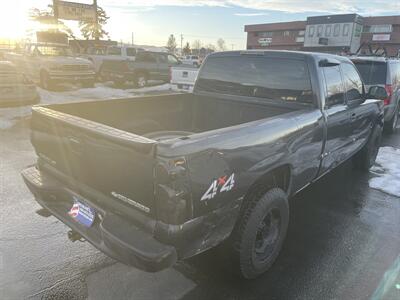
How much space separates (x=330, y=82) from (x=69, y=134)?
2.87 m

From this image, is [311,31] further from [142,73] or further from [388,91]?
[388,91]

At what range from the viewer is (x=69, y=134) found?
8.31 feet

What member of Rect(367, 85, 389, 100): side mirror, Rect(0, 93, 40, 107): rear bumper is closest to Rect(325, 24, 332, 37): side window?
Rect(0, 93, 40, 107): rear bumper

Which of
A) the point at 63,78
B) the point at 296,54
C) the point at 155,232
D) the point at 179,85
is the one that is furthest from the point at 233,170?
the point at 63,78

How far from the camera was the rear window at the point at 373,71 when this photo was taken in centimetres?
789

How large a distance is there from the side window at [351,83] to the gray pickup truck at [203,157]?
0.09 ft

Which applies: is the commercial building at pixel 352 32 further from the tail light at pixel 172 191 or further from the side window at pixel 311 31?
the tail light at pixel 172 191

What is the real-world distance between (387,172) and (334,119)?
9.34 ft

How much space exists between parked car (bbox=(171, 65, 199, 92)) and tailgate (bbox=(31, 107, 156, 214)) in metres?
9.67

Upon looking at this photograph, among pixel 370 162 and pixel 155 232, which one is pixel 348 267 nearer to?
pixel 155 232

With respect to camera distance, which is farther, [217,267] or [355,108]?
[355,108]

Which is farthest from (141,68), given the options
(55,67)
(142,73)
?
(55,67)

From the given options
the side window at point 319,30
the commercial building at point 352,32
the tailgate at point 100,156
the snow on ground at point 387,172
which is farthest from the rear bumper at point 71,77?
the side window at point 319,30

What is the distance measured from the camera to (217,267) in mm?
3012
